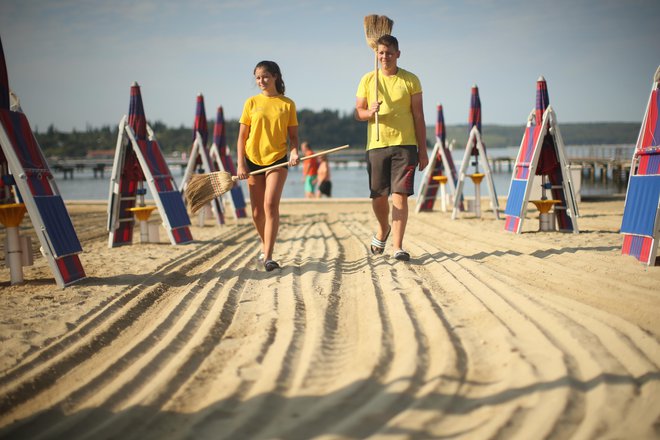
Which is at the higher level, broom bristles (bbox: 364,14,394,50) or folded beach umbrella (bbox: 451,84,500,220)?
broom bristles (bbox: 364,14,394,50)

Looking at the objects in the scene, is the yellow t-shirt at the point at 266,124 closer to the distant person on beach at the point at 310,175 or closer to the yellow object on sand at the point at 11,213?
the yellow object on sand at the point at 11,213

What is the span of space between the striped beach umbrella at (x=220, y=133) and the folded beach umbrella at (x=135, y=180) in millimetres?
4003

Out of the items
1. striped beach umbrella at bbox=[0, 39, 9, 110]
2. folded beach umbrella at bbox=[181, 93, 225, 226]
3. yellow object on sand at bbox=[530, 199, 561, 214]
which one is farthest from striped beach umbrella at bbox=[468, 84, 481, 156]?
striped beach umbrella at bbox=[0, 39, 9, 110]

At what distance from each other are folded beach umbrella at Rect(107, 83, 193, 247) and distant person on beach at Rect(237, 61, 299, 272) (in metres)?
2.76

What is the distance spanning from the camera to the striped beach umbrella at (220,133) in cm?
1228

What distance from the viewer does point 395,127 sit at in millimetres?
5449

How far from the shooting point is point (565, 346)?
111 inches

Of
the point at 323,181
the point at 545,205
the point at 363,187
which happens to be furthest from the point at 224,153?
the point at 363,187

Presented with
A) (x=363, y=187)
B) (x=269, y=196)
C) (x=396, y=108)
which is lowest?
(x=363, y=187)

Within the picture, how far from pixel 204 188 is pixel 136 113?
2.48 m

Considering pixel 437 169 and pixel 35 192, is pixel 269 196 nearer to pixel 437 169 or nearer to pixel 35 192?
pixel 35 192

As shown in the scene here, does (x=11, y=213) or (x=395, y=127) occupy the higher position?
(x=395, y=127)

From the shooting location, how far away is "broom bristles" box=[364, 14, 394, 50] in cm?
564

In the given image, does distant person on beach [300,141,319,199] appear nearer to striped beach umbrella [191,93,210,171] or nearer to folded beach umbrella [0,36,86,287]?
striped beach umbrella [191,93,210,171]
